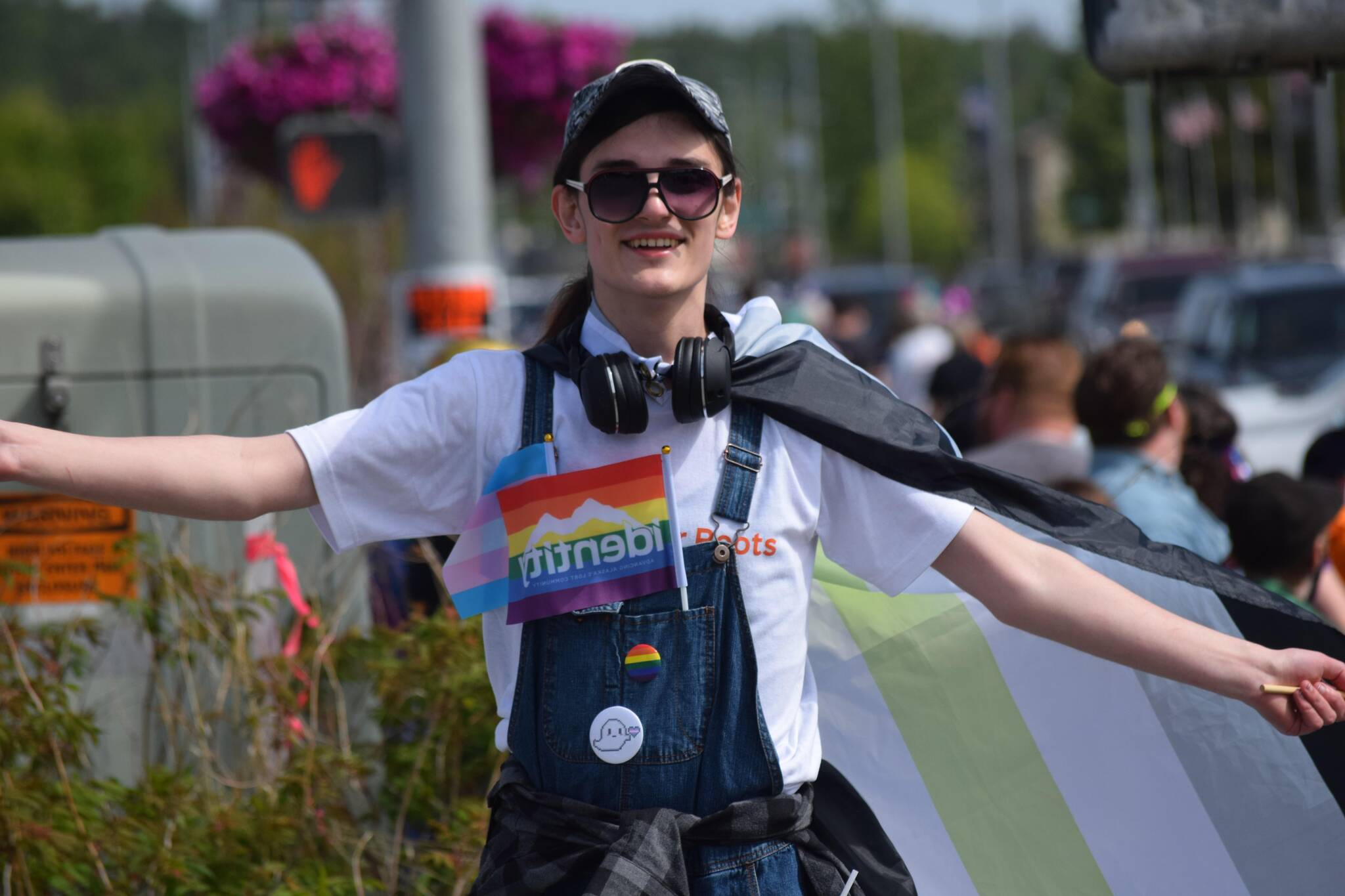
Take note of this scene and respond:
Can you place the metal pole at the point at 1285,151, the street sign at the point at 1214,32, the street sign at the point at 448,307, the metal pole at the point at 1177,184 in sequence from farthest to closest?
the metal pole at the point at 1177,184, the metal pole at the point at 1285,151, the street sign at the point at 448,307, the street sign at the point at 1214,32

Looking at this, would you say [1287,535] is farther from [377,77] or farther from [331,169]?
[377,77]

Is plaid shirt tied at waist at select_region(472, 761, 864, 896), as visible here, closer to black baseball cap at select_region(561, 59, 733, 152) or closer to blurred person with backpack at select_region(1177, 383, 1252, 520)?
black baseball cap at select_region(561, 59, 733, 152)

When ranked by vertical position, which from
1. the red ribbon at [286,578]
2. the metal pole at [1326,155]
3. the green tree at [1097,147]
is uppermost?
the green tree at [1097,147]

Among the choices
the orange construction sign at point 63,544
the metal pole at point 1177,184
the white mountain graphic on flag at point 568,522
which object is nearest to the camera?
the white mountain graphic on flag at point 568,522

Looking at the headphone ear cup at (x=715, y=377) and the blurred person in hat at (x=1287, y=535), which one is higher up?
the headphone ear cup at (x=715, y=377)

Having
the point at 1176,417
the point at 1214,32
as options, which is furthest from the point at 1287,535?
the point at 1214,32

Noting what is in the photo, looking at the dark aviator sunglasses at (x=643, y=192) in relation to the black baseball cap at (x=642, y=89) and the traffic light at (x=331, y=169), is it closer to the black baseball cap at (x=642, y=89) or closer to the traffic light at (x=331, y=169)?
the black baseball cap at (x=642, y=89)

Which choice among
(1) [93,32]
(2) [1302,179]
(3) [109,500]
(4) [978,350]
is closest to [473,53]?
(3) [109,500]

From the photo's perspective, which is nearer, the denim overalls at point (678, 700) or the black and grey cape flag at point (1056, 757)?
the denim overalls at point (678, 700)

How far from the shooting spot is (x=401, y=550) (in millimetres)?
4543

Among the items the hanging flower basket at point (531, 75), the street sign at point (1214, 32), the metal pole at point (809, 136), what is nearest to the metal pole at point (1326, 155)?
the hanging flower basket at point (531, 75)

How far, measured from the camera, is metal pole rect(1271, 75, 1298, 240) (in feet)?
160

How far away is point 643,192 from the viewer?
7.68 ft

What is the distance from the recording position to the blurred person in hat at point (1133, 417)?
5.11 m
